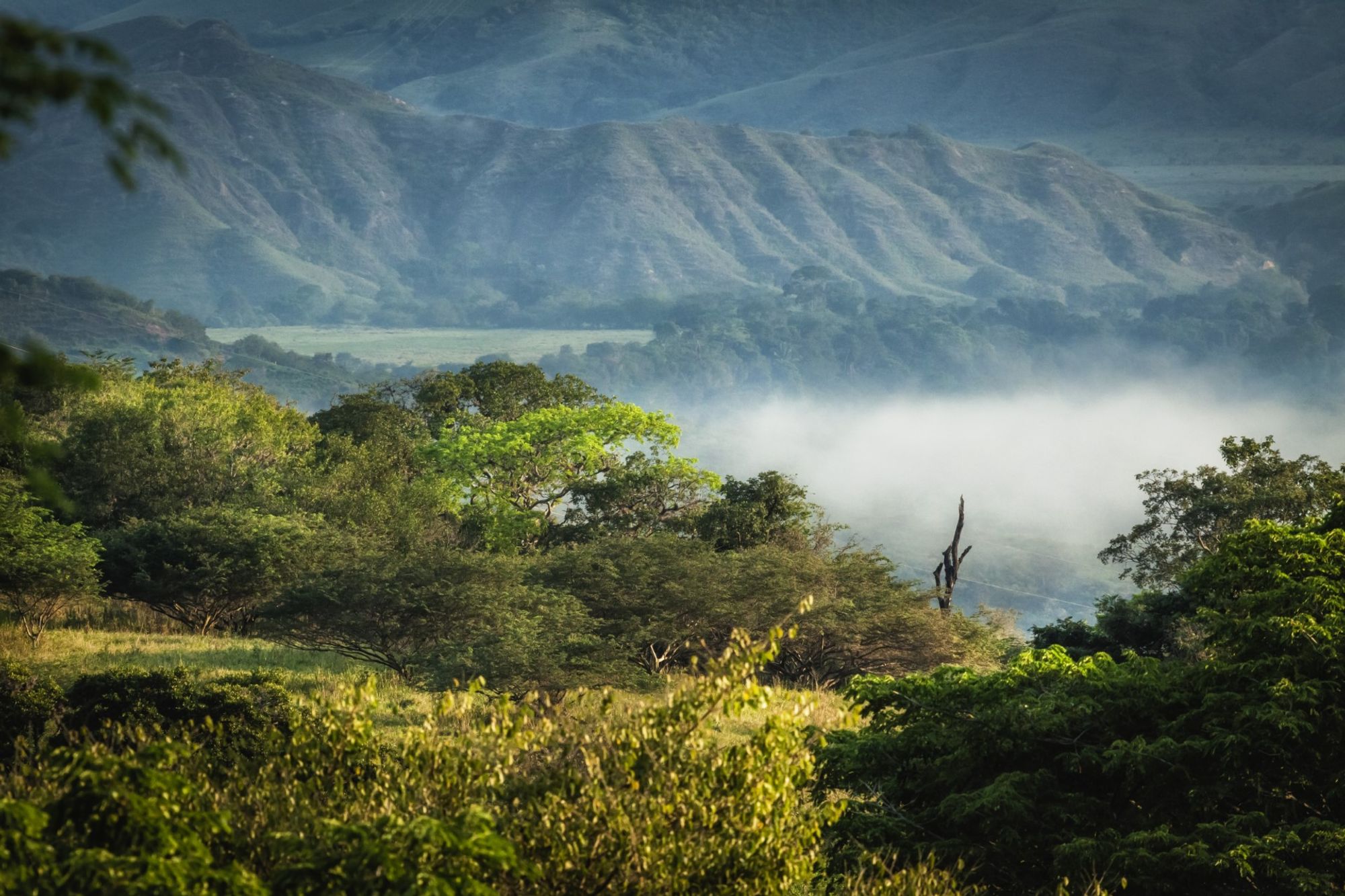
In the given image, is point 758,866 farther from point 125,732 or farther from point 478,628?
point 478,628

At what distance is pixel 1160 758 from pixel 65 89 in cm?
1336

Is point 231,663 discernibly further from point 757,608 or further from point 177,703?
point 757,608

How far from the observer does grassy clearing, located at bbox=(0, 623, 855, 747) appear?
1045 inches

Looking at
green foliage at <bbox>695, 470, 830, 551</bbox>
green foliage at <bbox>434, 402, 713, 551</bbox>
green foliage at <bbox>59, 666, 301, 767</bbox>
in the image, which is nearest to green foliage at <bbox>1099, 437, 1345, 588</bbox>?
green foliage at <bbox>695, 470, 830, 551</bbox>

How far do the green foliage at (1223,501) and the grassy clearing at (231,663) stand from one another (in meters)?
21.9

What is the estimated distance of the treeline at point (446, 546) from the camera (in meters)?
32.4

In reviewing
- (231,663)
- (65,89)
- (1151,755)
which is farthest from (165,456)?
(65,89)

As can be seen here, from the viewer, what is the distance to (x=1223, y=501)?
49562 millimetres

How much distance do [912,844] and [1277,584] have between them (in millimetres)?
5623

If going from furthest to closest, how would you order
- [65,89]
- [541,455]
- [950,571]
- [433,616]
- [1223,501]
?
1. [541,455]
2. [1223,501]
3. [950,571]
4. [433,616]
5. [65,89]

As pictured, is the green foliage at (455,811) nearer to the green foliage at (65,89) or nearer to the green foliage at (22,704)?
the green foliage at (65,89)

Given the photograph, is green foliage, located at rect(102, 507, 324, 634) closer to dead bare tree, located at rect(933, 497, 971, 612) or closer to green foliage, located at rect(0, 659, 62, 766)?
green foliage, located at rect(0, 659, 62, 766)

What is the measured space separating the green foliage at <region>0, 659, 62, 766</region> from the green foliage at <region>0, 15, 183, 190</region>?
15.2m

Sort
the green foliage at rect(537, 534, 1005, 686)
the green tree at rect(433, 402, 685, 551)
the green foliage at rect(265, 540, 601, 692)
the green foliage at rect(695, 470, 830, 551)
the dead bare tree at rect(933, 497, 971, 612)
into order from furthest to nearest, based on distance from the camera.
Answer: the green tree at rect(433, 402, 685, 551) → the green foliage at rect(695, 470, 830, 551) → the dead bare tree at rect(933, 497, 971, 612) → the green foliage at rect(537, 534, 1005, 686) → the green foliage at rect(265, 540, 601, 692)
